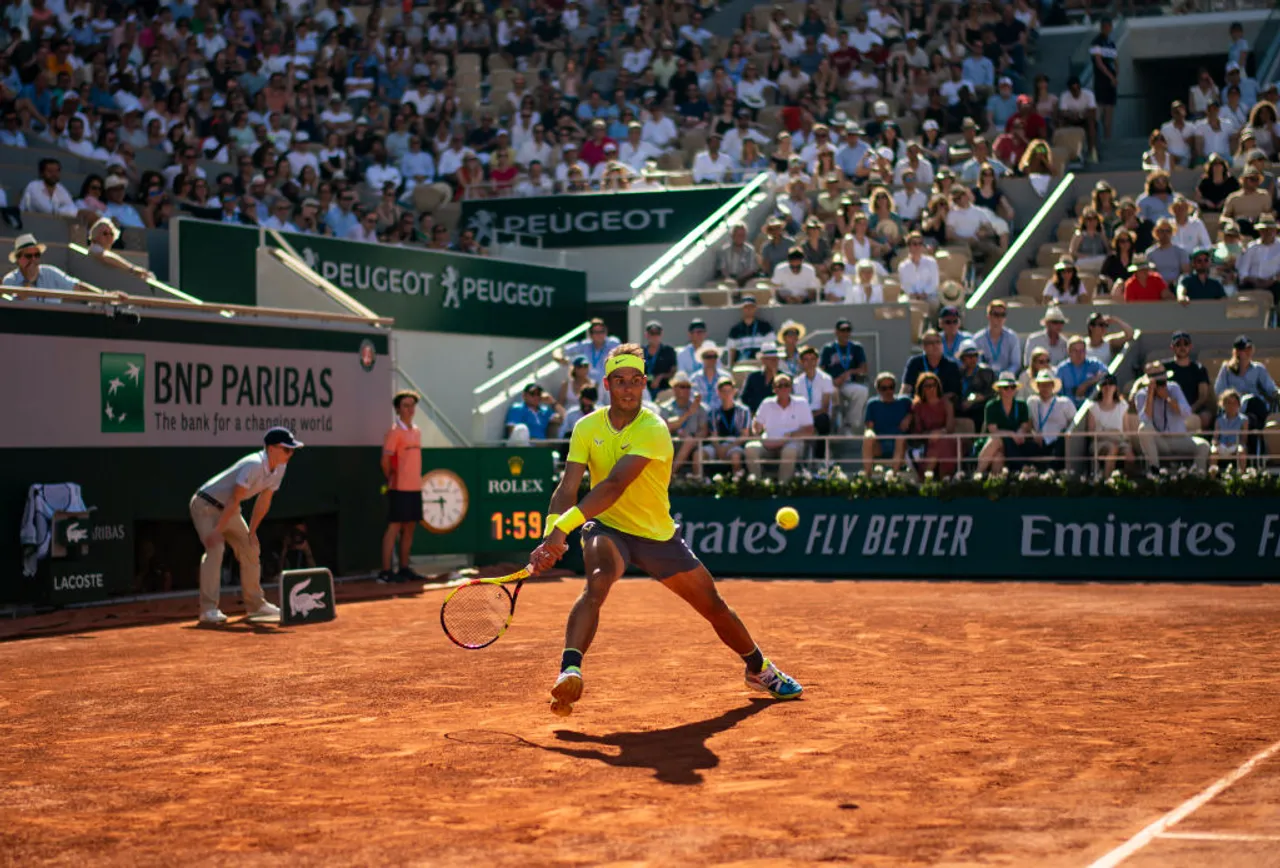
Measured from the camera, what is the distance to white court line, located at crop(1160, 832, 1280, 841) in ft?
20.7

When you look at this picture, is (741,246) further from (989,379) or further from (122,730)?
(122,730)

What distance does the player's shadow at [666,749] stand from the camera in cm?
788

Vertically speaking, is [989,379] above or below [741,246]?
below

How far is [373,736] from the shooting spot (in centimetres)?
905

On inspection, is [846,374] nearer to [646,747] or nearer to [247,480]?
[247,480]

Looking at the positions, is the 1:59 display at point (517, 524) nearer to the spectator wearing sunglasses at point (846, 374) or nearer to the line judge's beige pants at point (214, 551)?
the spectator wearing sunglasses at point (846, 374)

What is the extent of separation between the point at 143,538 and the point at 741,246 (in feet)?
40.1

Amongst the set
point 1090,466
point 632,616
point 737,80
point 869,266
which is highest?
point 737,80

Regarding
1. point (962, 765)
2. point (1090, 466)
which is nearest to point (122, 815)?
point (962, 765)

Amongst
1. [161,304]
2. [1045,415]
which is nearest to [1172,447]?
[1045,415]

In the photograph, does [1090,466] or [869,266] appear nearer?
[1090,466]

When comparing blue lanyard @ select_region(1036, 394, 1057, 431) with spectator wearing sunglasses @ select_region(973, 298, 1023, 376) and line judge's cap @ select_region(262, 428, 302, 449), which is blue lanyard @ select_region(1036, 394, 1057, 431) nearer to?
spectator wearing sunglasses @ select_region(973, 298, 1023, 376)

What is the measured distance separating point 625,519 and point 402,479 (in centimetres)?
1056

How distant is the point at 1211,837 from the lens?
20.8ft
